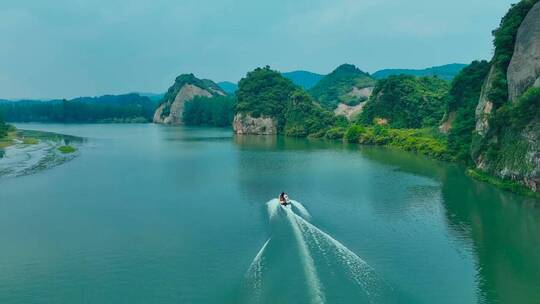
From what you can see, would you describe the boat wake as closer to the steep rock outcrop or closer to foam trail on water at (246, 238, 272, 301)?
foam trail on water at (246, 238, 272, 301)

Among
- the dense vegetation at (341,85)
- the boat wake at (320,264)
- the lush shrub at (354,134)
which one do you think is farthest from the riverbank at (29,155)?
the dense vegetation at (341,85)

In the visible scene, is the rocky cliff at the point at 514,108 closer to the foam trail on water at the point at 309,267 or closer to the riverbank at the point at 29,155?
the foam trail on water at the point at 309,267

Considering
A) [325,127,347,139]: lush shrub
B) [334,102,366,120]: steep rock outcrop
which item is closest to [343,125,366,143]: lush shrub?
[325,127,347,139]: lush shrub

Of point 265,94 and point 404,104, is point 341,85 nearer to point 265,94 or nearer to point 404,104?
point 265,94

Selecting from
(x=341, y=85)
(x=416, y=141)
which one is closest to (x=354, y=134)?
(x=416, y=141)

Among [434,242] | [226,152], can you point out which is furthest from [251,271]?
[226,152]

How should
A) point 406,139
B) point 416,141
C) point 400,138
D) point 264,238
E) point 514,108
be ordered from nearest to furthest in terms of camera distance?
point 264,238 < point 514,108 < point 416,141 < point 406,139 < point 400,138
